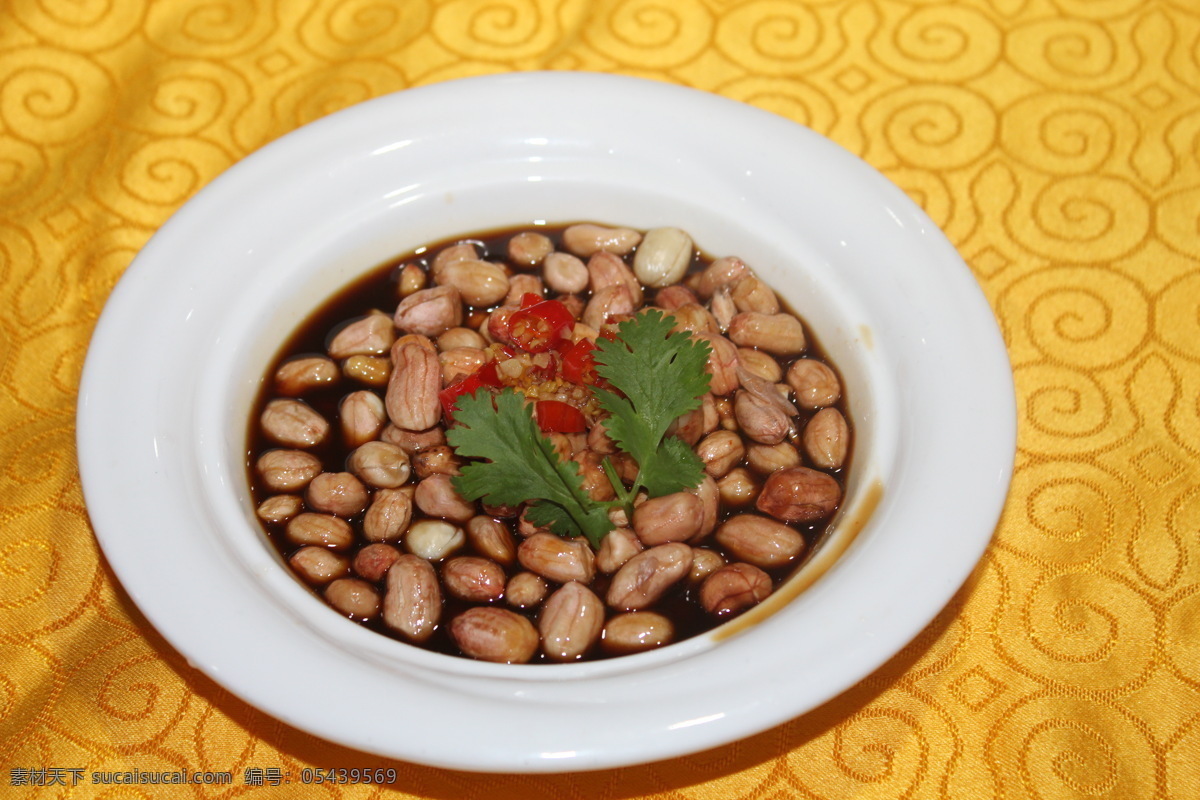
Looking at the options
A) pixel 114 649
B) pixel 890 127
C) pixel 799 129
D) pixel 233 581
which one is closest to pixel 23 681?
pixel 114 649

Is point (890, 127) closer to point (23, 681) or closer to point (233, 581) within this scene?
point (233, 581)

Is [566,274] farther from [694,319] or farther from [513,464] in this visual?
[513,464]

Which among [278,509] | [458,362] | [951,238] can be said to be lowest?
[278,509]

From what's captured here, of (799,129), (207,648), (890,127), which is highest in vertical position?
(890,127)

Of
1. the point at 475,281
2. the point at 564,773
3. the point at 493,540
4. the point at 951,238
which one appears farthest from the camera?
the point at 951,238

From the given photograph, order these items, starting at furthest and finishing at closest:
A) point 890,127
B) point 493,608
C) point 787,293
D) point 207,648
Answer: point 890,127 < point 787,293 < point 493,608 < point 207,648

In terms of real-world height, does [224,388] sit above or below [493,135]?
below

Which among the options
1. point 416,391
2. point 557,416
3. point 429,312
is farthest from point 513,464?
point 429,312

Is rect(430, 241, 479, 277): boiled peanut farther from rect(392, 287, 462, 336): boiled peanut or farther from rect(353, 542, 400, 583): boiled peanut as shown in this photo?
rect(353, 542, 400, 583): boiled peanut
